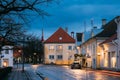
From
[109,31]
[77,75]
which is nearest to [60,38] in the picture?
[109,31]

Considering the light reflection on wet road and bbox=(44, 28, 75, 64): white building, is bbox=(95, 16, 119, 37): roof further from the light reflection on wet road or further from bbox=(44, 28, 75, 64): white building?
bbox=(44, 28, 75, 64): white building

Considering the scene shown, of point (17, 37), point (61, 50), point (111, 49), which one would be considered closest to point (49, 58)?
point (61, 50)

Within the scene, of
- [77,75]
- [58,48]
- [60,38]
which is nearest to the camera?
[77,75]

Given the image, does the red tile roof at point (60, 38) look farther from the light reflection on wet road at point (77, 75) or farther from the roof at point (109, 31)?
the light reflection on wet road at point (77, 75)

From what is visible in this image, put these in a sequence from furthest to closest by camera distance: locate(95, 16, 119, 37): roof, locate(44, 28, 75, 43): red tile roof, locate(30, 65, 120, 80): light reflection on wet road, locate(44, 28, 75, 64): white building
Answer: locate(44, 28, 75, 43): red tile roof < locate(44, 28, 75, 64): white building < locate(95, 16, 119, 37): roof < locate(30, 65, 120, 80): light reflection on wet road

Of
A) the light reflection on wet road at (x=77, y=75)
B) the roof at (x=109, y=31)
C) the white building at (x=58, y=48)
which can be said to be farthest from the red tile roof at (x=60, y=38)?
Result: the light reflection on wet road at (x=77, y=75)

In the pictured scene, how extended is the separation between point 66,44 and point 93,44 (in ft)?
188

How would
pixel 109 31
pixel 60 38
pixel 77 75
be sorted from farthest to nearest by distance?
pixel 60 38 → pixel 109 31 → pixel 77 75

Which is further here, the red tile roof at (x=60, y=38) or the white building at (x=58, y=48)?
the red tile roof at (x=60, y=38)

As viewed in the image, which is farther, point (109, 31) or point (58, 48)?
point (58, 48)

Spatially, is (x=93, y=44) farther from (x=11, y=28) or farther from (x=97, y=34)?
(x=11, y=28)

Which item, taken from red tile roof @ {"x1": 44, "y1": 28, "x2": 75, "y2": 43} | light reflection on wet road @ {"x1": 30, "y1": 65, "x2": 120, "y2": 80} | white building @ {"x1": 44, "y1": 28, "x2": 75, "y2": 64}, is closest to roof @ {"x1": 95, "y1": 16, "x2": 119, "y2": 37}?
light reflection on wet road @ {"x1": 30, "y1": 65, "x2": 120, "y2": 80}

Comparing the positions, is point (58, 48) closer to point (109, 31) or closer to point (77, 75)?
point (109, 31)

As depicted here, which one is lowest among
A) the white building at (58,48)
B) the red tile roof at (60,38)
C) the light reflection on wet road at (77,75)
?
the light reflection on wet road at (77,75)
